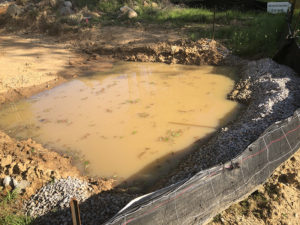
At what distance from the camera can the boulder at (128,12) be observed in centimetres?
1213

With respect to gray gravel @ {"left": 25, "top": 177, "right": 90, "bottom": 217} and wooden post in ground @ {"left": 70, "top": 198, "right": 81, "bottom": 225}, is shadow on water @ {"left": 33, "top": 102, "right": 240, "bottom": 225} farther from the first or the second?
wooden post in ground @ {"left": 70, "top": 198, "right": 81, "bottom": 225}

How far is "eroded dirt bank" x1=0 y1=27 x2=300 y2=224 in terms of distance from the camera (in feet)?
11.7

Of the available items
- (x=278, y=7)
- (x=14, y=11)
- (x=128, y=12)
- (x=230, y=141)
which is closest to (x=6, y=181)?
(x=230, y=141)

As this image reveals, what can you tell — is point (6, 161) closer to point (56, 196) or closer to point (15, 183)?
point (15, 183)

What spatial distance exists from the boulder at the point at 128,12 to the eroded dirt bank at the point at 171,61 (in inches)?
144

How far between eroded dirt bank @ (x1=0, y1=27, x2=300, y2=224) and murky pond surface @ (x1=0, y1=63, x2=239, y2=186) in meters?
0.39

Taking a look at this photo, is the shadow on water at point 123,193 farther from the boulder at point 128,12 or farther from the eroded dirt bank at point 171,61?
the boulder at point 128,12

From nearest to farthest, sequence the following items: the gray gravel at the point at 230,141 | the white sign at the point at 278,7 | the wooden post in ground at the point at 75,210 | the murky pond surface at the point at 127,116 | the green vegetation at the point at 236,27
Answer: the wooden post in ground at the point at 75,210 → the gray gravel at the point at 230,141 → the murky pond surface at the point at 127,116 → the green vegetation at the point at 236,27 → the white sign at the point at 278,7

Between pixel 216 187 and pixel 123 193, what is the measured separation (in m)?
1.49

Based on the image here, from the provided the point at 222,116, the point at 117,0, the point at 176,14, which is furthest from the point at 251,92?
the point at 117,0

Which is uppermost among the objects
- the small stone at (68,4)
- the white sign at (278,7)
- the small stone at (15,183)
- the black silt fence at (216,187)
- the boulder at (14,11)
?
the small stone at (68,4)

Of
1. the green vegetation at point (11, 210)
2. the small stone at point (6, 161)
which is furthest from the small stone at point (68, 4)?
the green vegetation at point (11, 210)

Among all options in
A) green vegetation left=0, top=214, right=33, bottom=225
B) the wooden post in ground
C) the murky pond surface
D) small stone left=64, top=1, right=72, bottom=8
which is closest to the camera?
the wooden post in ground

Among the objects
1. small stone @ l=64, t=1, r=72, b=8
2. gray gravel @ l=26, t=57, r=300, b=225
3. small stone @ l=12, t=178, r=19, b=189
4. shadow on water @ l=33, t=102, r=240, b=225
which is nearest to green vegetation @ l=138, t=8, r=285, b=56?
gray gravel @ l=26, t=57, r=300, b=225
